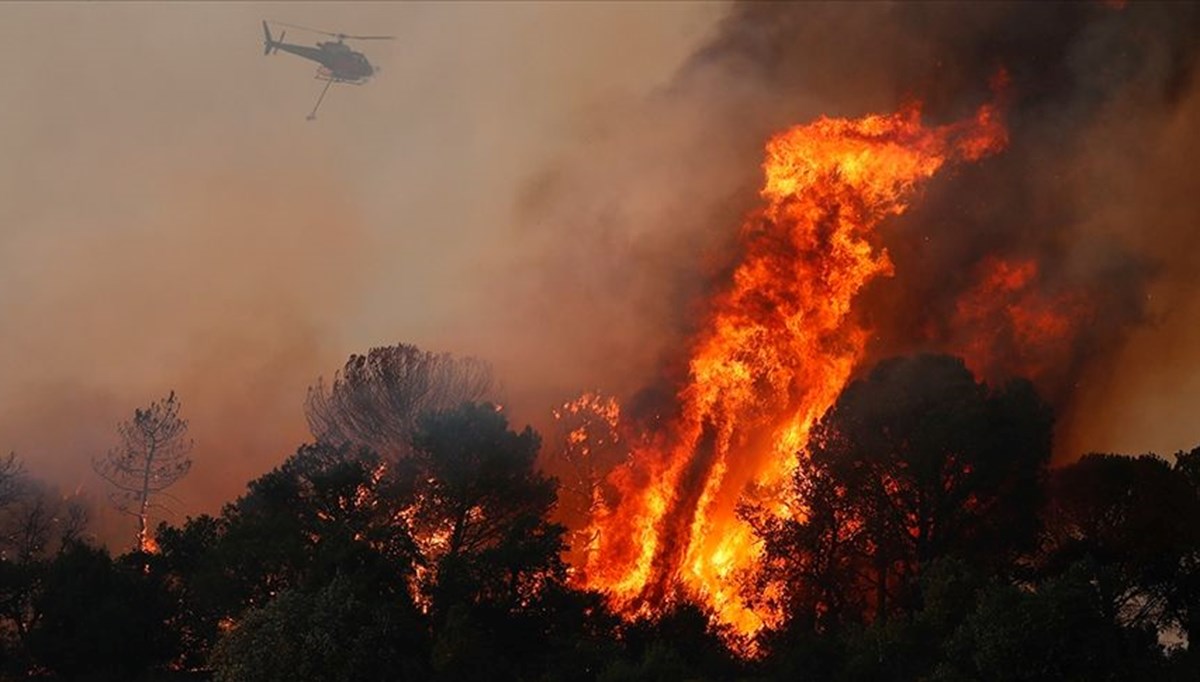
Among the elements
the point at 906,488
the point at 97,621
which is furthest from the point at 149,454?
the point at 906,488

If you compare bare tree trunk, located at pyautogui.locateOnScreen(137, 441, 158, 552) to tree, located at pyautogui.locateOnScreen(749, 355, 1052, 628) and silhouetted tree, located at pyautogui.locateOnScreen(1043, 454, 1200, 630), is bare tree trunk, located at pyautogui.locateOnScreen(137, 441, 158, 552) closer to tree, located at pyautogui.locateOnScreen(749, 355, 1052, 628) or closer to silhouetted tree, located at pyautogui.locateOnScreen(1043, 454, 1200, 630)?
tree, located at pyautogui.locateOnScreen(749, 355, 1052, 628)

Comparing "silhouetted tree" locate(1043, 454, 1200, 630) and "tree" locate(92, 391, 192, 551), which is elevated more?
"tree" locate(92, 391, 192, 551)

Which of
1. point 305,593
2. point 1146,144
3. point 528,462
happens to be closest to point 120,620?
point 305,593

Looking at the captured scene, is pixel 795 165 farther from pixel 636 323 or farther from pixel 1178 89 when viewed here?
pixel 1178 89

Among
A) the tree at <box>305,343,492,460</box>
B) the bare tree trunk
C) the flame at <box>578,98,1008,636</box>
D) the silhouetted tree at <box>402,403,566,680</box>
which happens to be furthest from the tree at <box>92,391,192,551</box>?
the flame at <box>578,98,1008,636</box>

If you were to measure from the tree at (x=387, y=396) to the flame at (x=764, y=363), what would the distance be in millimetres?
13807

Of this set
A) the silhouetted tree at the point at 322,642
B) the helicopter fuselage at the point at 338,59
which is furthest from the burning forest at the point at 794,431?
the helicopter fuselage at the point at 338,59

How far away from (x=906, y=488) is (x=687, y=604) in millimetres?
12166

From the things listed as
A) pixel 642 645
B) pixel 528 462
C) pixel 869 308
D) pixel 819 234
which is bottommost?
pixel 642 645

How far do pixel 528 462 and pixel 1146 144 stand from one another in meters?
43.5

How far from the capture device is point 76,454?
10238 centimetres

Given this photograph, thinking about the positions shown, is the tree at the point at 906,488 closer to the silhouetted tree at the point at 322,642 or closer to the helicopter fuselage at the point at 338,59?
the silhouetted tree at the point at 322,642

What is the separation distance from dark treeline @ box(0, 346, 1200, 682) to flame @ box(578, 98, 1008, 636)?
6.18 metres

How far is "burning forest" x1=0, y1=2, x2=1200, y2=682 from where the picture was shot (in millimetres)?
50000
